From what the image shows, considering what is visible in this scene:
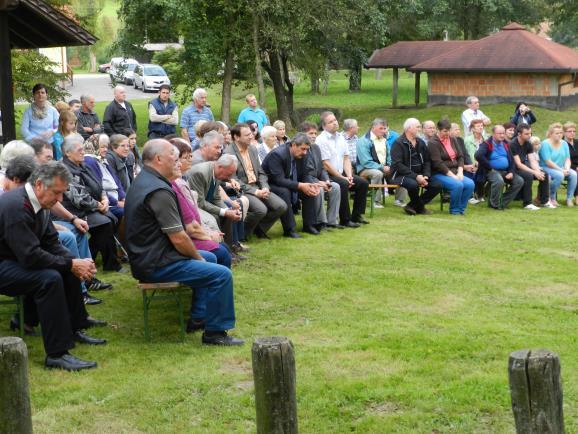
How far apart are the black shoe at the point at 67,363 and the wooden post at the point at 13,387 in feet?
7.50

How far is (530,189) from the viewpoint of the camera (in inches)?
624

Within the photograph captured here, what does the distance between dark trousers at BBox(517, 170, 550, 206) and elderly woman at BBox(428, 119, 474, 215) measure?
1.26 metres

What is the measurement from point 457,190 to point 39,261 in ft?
29.7

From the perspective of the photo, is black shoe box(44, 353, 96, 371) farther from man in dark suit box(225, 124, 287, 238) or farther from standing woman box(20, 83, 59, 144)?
standing woman box(20, 83, 59, 144)

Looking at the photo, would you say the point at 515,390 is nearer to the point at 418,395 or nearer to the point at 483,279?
the point at 418,395

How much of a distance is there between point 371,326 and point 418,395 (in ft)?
6.20

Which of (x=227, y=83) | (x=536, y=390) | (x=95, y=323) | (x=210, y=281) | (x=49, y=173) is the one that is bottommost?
(x=95, y=323)

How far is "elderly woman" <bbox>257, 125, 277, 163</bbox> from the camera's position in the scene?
13.6 meters

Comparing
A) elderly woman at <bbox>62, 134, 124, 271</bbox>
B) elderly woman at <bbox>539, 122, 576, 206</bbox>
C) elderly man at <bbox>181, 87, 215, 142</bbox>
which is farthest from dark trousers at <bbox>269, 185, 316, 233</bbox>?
elderly woman at <bbox>539, 122, 576, 206</bbox>

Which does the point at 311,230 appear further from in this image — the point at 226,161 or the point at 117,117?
the point at 117,117

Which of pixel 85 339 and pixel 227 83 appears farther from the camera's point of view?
pixel 227 83

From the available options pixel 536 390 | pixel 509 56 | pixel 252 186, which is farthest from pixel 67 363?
pixel 509 56

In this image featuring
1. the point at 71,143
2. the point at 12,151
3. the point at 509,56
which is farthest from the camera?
the point at 509,56

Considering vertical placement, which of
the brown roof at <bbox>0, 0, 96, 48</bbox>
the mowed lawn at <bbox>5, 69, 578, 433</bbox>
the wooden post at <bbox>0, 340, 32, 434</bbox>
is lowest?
the mowed lawn at <bbox>5, 69, 578, 433</bbox>
